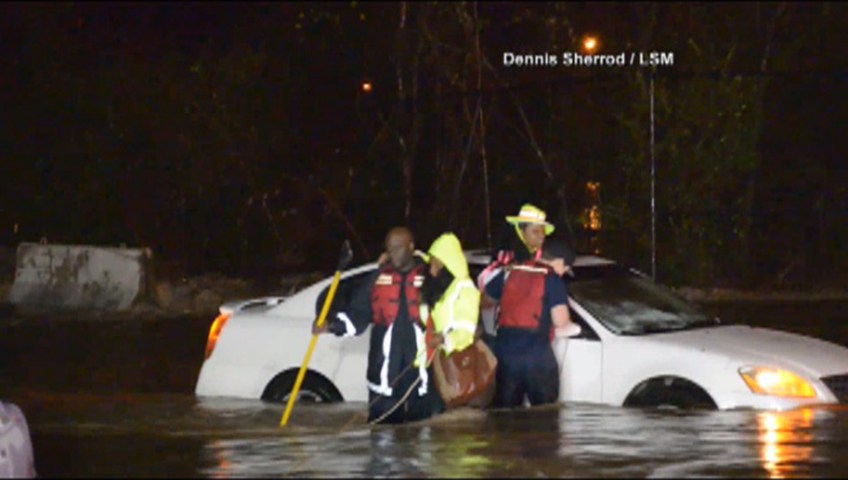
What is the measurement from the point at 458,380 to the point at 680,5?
50.1 ft

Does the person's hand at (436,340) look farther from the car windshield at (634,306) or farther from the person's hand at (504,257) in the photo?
the car windshield at (634,306)

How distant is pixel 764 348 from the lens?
10500 millimetres

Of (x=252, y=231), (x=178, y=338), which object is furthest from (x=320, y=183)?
(x=178, y=338)

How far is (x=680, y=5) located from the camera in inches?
949

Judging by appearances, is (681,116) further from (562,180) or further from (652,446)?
(652,446)

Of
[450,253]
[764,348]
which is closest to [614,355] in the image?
[764,348]

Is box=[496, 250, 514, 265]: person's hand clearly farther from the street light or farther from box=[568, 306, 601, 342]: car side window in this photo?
the street light

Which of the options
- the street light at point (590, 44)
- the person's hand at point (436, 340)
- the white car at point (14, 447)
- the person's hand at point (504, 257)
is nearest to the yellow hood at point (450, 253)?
the person's hand at point (436, 340)

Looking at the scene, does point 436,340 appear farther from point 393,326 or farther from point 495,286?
point 495,286

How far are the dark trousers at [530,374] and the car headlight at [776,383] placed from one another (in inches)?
46.0

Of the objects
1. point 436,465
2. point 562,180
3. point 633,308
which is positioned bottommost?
point 436,465

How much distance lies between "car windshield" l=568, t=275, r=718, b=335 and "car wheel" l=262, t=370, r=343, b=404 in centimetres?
171

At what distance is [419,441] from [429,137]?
50.9 feet

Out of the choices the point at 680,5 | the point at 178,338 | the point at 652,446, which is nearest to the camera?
the point at 652,446
